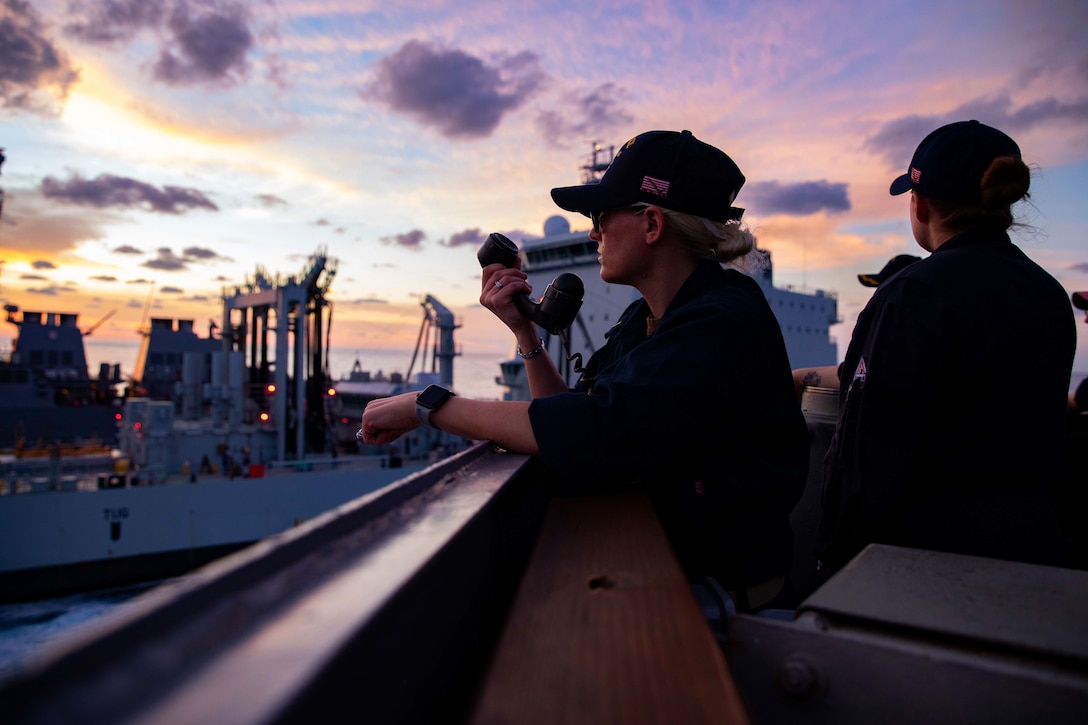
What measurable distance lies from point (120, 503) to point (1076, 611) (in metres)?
21.0

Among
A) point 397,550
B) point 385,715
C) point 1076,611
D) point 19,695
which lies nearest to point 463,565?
point 397,550

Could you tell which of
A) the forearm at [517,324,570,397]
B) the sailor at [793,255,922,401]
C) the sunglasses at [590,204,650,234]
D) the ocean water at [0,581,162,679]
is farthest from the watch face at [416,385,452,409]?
the ocean water at [0,581,162,679]

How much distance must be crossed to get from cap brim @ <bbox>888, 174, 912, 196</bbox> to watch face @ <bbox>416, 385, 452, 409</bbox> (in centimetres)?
173

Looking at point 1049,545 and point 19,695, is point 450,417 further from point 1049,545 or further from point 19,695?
point 1049,545

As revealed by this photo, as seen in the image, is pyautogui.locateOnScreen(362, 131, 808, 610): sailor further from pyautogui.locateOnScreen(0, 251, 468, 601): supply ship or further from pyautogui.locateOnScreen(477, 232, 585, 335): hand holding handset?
pyautogui.locateOnScreen(0, 251, 468, 601): supply ship

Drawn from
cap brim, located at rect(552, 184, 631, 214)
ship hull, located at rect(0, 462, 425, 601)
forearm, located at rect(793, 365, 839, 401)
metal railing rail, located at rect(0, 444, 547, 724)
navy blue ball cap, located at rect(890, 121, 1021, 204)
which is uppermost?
navy blue ball cap, located at rect(890, 121, 1021, 204)

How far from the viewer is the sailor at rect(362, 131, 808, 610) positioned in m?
1.40

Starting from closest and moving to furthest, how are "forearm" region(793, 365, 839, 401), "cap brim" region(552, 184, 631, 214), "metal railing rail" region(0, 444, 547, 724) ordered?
"metal railing rail" region(0, 444, 547, 724), "cap brim" region(552, 184, 631, 214), "forearm" region(793, 365, 839, 401)

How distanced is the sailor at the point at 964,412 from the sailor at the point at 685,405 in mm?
267

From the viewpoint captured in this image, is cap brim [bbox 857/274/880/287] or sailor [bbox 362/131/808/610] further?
cap brim [bbox 857/274/880/287]

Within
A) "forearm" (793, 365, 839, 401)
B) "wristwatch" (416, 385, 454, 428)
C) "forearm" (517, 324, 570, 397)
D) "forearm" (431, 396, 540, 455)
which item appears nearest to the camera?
"forearm" (431, 396, 540, 455)

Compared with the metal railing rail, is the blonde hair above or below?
above

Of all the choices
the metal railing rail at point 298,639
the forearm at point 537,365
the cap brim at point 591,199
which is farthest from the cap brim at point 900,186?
the metal railing rail at point 298,639

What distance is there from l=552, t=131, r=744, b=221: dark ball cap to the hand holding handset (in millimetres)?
349
